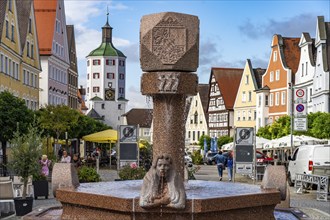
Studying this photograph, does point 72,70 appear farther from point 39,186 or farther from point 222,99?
point 39,186

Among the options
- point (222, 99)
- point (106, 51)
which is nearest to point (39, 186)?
point (222, 99)

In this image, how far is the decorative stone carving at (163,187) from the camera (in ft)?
34.3

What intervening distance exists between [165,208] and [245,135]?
19.8 m

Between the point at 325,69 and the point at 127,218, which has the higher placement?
the point at 325,69

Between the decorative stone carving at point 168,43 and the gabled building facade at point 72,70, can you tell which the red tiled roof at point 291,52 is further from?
the decorative stone carving at point 168,43

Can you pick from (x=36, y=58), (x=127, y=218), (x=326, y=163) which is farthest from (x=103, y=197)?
(x=36, y=58)

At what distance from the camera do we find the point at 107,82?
149875mm

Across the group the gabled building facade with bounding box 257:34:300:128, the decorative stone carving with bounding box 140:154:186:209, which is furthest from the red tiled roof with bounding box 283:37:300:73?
the decorative stone carving with bounding box 140:154:186:209

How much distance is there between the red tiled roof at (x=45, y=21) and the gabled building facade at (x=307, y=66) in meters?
23.0

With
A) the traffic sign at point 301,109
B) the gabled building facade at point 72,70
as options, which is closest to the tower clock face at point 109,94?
the gabled building facade at point 72,70

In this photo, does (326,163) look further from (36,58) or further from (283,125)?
(36,58)

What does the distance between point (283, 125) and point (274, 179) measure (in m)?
44.8

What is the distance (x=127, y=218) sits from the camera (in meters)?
10.9

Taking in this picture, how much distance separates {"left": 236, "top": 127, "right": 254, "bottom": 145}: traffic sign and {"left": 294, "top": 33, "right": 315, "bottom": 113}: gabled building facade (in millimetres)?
36831
